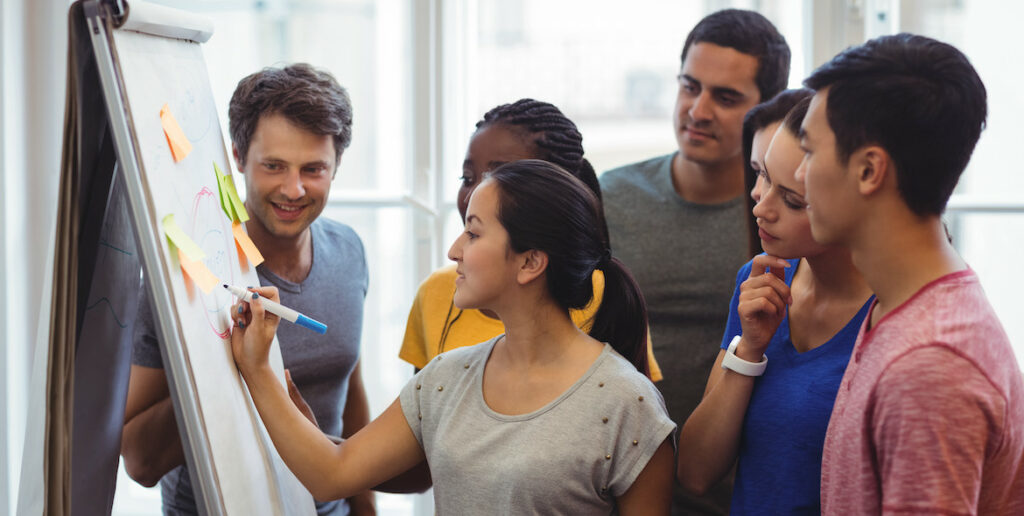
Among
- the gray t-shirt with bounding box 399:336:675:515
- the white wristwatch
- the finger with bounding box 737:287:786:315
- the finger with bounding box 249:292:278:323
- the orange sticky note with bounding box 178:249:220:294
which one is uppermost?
the orange sticky note with bounding box 178:249:220:294

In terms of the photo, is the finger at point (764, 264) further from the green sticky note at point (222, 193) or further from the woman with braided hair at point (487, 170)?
the green sticky note at point (222, 193)

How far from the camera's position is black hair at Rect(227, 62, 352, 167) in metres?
1.67

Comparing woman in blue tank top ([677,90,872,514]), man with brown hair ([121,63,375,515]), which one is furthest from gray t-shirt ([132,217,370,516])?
woman in blue tank top ([677,90,872,514])

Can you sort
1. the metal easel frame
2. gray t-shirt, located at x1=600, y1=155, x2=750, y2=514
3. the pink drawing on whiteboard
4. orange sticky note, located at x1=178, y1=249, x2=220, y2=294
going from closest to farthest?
the metal easel frame < orange sticky note, located at x1=178, y1=249, x2=220, y2=294 < the pink drawing on whiteboard < gray t-shirt, located at x1=600, y1=155, x2=750, y2=514

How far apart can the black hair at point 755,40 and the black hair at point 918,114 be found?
42.7 inches

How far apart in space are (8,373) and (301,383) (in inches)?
48.3

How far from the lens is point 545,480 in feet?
4.02

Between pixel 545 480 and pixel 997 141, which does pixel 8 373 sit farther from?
pixel 997 141

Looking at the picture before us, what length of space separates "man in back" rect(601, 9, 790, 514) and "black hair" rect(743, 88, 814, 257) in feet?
1.46

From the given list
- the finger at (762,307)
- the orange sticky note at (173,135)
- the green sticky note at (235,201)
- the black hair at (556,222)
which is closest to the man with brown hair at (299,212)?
the green sticky note at (235,201)

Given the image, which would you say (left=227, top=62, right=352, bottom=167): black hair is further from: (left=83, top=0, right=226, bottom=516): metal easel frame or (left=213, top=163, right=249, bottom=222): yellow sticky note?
(left=83, top=0, right=226, bottom=516): metal easel frame

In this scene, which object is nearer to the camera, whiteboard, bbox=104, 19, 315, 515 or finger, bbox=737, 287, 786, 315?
whiteboard, bbox=104, 19, 315, 515

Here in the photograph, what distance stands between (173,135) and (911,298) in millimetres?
964

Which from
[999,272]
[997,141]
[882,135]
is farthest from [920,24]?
[882,135]
